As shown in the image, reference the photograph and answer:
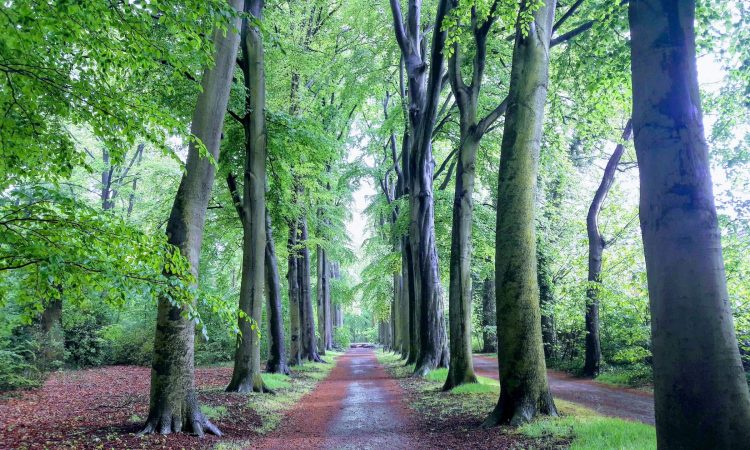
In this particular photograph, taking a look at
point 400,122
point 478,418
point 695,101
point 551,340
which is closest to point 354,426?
point 478,418

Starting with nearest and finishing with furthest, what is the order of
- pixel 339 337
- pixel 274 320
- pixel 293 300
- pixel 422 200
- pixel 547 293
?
pixel 274 320 → pixel 422 200 → pixel 293 300 → pixel 547 293 → pixel 339 337

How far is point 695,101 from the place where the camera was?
11.8 feet

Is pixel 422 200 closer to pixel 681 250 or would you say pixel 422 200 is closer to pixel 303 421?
pixel 303 421

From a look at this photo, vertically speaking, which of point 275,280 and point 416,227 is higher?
point 416,227

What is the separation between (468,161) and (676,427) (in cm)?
825

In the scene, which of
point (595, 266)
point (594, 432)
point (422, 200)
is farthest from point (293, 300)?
point (594, 432)

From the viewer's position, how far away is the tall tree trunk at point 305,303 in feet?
70.4

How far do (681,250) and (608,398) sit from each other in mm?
9343

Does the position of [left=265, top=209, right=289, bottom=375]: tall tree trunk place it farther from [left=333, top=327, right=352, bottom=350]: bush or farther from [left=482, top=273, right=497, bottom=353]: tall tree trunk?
[left=333, top=327, right=352, bottom=350]: bush

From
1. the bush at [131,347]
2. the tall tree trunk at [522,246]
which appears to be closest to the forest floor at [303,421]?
the tall tree trunk at [522,246]

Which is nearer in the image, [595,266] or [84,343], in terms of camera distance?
[595,266]

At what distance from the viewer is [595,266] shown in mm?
16406

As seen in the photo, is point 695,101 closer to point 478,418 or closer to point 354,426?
point 478,418

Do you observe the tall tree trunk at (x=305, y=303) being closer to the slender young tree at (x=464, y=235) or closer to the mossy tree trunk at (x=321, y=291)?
the mossy tree trunk at (x=321, y=291)
